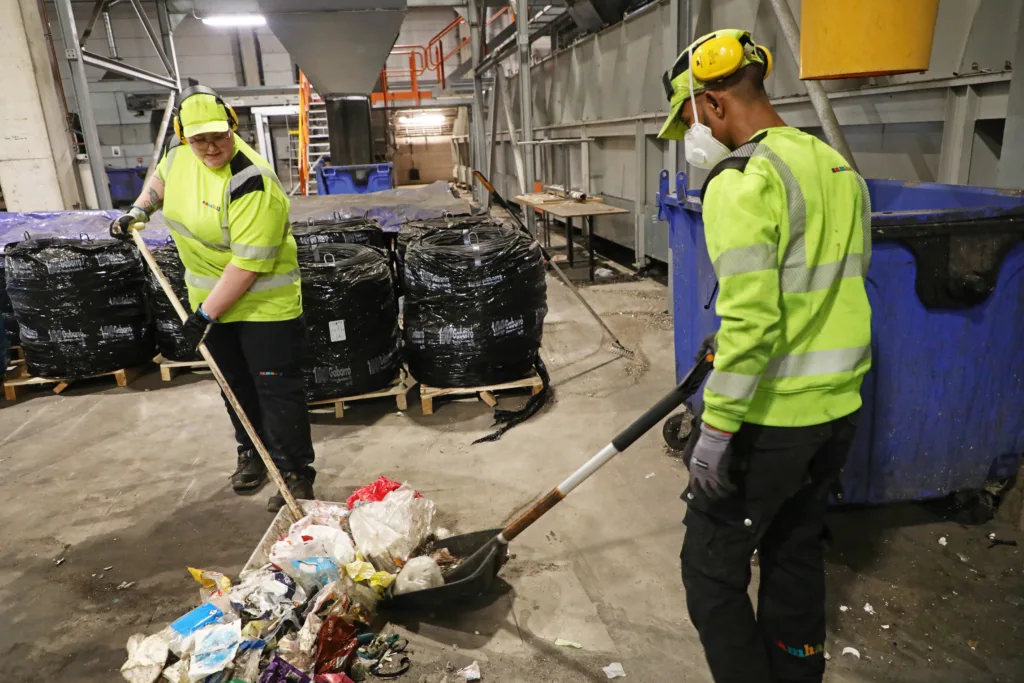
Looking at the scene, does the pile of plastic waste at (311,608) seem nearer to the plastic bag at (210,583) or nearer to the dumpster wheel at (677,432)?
the plastic bag at (210,583)

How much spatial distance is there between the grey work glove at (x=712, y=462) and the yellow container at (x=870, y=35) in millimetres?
1634

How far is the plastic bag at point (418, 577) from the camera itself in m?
1.88

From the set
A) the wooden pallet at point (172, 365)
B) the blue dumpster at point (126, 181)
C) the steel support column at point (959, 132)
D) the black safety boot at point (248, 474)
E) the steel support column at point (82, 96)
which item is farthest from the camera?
the blue dumpster at point (126, 181)

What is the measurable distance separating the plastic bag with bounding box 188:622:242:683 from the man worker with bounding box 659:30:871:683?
1.17 m

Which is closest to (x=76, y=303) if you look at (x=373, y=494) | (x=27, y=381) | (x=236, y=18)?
(x=27, y=381)

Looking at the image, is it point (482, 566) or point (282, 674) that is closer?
point (282, 674)

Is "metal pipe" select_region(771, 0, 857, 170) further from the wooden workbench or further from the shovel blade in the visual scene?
the wooden workbench

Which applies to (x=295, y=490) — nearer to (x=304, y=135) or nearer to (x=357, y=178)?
(x=357, y=178)

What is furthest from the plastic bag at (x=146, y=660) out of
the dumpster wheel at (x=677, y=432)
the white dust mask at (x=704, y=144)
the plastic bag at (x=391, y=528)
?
the dumpster wheel at (x=677, y=432)

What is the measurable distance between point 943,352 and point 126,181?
43.9ft

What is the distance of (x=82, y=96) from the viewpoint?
220 inches

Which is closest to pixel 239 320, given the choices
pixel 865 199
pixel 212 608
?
pixel 212 608

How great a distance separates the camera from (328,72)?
286 inches

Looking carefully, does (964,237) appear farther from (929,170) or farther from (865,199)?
(929,170)
